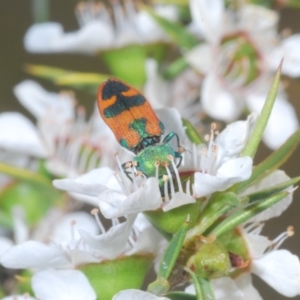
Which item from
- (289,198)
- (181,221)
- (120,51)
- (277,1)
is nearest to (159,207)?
(181,221)

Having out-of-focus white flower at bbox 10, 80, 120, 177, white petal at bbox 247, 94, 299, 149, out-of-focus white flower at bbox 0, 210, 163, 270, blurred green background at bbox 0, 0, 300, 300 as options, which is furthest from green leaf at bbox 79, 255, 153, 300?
blurred green background at bbox 0, 0, 300, 300

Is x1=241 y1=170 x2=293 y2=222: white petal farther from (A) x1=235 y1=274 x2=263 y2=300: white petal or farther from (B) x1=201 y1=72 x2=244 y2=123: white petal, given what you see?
(B) x1=201 y1=72 x2=244 y2=123: white petal

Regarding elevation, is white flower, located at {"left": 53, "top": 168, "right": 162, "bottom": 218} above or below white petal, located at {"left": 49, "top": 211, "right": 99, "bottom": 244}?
above

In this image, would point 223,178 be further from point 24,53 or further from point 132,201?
point 24,53

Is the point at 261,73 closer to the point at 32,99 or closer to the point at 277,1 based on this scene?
the point at 277,1

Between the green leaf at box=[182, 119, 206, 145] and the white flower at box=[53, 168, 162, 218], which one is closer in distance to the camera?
the white flower at box=[53, 168, 162, 218]

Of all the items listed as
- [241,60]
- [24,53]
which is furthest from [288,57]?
[24,53]

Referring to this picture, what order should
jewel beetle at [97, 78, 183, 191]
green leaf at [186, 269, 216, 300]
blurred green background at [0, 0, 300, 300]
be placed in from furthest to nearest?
blurred green background at [0, 0, 300, 300], jewel beetle at [97, 78, 183, 191], green leaf at [186, 269, 216, 300]
